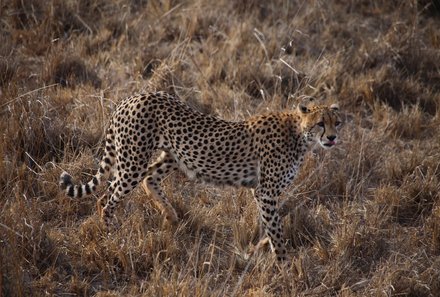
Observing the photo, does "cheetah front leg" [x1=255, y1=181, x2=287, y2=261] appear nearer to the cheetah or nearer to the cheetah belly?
the cheetah

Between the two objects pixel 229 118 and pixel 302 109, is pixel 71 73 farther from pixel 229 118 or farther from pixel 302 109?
pixel 302 109

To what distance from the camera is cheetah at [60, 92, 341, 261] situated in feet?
16.0

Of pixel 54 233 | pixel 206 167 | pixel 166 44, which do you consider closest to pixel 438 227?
pixel 206 167

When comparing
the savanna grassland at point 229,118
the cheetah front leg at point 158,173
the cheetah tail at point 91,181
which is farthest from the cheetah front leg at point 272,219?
the cheetah tail at point 91,181

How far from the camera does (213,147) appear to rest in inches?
196

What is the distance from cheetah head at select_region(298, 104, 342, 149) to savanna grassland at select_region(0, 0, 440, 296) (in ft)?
1.81

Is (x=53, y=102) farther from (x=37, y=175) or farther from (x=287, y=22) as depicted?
(x=287, y=22)

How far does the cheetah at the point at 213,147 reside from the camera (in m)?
4.87

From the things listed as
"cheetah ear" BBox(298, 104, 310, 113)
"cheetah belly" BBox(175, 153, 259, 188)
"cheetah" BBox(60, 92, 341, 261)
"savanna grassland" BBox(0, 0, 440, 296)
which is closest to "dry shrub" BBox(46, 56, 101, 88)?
"savanna grassland" BBox(0, 0, 440, 296)

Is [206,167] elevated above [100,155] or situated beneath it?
elevated above

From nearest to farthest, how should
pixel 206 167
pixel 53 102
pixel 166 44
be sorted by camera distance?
pixel 206 167, pixel 53 102, pixel 166 44

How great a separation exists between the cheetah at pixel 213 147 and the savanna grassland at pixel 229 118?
0.71 feet

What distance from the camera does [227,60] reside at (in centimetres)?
715

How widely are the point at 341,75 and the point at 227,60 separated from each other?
112cm
